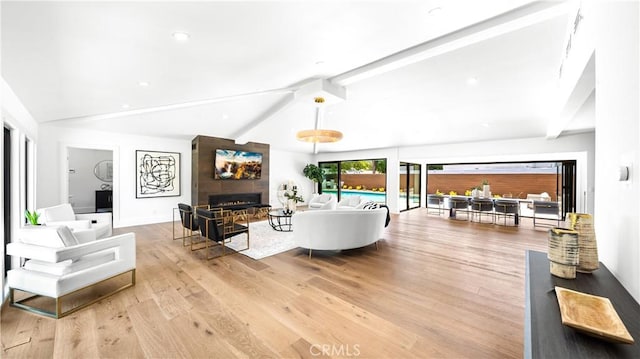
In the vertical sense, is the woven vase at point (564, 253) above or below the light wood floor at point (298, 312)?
above

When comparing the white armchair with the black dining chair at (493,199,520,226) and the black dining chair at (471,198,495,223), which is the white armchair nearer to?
the black dining chair at (471,198,495,223)

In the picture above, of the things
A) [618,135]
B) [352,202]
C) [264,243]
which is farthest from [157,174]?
[618,135]

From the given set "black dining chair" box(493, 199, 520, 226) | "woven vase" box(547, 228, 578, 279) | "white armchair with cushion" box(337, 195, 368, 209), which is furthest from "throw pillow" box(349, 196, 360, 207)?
"woven vase" box(547, 228, 578, 279)

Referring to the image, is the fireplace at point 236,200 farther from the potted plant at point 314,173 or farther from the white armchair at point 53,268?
the white armchair at point 53,268

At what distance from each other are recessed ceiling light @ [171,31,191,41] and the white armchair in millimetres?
2206

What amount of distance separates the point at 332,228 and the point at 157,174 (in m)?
5.72

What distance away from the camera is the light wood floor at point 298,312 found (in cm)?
190

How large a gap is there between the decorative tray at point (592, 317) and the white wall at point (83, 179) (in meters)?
11.0

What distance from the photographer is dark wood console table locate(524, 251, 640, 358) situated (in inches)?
30.0

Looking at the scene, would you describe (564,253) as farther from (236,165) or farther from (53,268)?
(236,165)

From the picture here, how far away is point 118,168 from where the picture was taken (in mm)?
6211

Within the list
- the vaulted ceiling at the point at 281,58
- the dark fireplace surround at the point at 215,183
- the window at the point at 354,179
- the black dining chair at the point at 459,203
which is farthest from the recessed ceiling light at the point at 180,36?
the window at the point at 354,179

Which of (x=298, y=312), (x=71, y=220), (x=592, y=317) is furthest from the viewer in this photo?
(x=71, y=220)

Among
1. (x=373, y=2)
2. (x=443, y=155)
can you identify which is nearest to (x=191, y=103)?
(x=373, y=2)
